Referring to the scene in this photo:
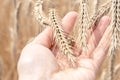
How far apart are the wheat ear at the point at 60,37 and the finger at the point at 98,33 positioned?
28 centimetres

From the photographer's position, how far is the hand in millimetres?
1493

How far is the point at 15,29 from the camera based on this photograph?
91.8 inches

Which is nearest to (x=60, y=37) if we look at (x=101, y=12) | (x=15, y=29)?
(x=101, y=12)

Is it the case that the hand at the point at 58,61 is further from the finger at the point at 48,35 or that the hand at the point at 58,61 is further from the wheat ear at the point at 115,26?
the wheat ear at the point at 115,26

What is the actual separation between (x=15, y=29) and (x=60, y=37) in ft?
3.38

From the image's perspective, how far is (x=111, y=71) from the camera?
5.24ft

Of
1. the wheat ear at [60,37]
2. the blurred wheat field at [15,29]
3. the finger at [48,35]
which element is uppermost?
the wheat ear at [60,37]

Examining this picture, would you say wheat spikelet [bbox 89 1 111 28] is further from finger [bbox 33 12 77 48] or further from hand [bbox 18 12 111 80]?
finger [bbox 33 12 77 48]

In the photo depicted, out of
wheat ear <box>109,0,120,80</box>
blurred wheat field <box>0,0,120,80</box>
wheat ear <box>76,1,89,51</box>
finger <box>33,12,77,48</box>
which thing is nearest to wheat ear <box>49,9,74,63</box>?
wheat ear <box>76,1,89,51</box>

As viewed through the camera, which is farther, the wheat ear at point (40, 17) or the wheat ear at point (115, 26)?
the wheat ear at point (40, 17)

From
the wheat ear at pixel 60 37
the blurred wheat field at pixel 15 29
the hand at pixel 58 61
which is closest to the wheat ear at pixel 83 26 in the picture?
the wheat ear at pixel 60 37

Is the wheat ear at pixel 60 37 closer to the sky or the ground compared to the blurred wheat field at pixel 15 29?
closer to the sky

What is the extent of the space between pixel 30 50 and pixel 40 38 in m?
0.12

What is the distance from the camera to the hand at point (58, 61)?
149cm
